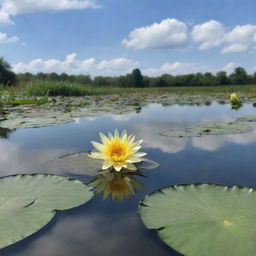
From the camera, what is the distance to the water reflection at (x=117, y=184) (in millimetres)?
1072

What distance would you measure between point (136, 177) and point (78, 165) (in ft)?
1.09

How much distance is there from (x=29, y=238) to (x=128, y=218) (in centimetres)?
30

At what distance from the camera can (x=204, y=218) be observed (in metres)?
0.88

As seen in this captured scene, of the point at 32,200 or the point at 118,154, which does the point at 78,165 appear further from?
the point at 32,200

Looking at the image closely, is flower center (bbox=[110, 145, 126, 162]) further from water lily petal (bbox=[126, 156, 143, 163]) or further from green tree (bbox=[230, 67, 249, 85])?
green tree (bbox=[230, 67, 249, 85])

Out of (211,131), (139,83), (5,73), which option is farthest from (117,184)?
(139,83)

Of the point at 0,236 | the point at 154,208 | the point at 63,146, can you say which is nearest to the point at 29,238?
the point at 0,236

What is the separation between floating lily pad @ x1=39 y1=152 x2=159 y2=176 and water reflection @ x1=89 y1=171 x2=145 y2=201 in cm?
8

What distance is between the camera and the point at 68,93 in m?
11.0

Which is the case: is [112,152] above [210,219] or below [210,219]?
above

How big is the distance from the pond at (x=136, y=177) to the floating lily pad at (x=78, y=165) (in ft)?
0.15

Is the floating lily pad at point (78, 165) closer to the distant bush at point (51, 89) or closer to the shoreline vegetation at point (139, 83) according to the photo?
the distant bush at point (51, 89)

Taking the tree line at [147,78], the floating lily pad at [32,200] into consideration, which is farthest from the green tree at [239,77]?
the floating lily pad at [32,200]

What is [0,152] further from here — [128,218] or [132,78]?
[132,78]
